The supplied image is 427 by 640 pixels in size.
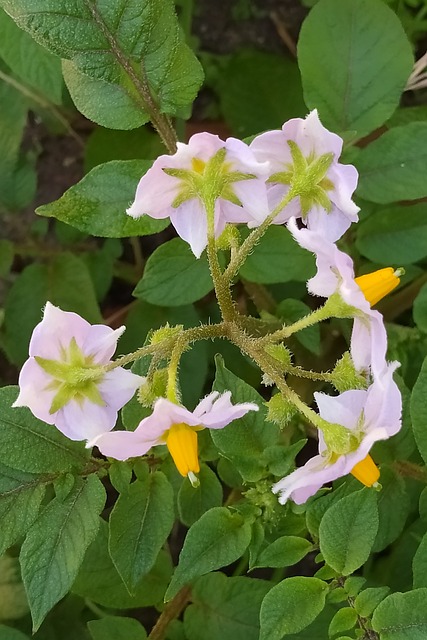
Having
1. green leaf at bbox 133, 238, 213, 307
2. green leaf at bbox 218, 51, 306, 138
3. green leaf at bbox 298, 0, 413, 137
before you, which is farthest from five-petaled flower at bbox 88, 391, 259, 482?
green leaf at bbox 218, 51, 306, 138

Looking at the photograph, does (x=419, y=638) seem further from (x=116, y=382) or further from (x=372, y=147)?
(x=372, y=147)

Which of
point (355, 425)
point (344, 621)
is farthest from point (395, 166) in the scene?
point (344, 621)

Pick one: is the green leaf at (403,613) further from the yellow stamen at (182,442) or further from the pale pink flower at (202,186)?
Result: the pale pink flower at (202,186)

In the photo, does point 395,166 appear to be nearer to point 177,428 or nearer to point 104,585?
point 177,428

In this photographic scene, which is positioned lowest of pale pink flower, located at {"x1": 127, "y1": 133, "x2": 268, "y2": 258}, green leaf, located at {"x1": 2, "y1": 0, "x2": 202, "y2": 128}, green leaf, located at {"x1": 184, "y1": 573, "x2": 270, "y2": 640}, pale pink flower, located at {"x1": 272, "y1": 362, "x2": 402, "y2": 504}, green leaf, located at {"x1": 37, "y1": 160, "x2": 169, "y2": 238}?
green leaf, located at {"x1": 184, "y1": 573, "x2": 270, "y2": 640}

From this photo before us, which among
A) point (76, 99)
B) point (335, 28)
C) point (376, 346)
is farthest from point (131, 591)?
point (335, 28)

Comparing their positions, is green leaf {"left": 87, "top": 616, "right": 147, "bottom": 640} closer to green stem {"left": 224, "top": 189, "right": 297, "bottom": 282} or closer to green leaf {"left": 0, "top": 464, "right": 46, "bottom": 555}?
green leaf {"left": 0, "top": 464, "right": 46, "bottom": 555}

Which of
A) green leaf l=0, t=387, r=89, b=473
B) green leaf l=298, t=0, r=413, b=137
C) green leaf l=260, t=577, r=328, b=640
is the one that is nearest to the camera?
green leaf l=260, t=577, r=328, b=640
